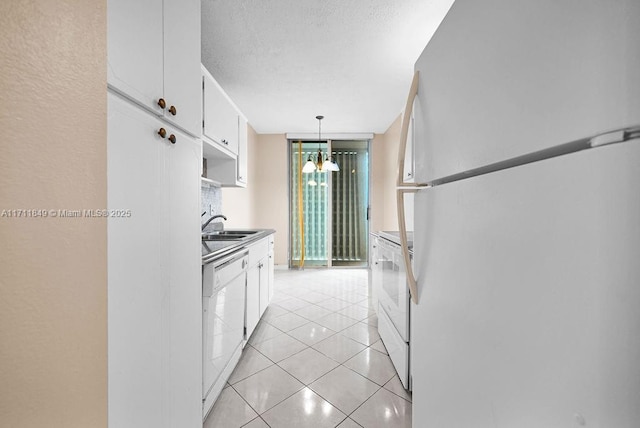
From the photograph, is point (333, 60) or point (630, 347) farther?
point (333, 60)

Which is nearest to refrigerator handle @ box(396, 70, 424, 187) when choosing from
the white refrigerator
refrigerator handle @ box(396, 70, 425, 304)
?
refrigerator handle @ box(396, 70, 425, 304)

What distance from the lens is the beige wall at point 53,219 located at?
410mm

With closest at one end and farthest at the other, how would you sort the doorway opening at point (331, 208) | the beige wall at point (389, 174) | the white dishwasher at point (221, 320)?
the white dishwasher at point (221, 320) < the beige wall at point (389, 174) < the doorway opening at point (331, 208)

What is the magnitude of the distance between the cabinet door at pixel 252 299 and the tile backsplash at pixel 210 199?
0.95 m

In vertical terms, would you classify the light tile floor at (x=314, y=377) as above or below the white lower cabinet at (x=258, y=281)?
below

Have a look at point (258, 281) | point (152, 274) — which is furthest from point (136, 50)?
point (258, 281)

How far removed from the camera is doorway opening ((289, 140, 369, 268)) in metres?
4.97

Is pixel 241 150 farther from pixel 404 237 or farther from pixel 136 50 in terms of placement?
pixel 404 237

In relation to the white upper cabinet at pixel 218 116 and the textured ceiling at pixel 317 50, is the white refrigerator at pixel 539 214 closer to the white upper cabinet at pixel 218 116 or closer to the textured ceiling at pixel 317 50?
the textured ceiling at pixel 317 50

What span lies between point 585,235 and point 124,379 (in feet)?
3.52

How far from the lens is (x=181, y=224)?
3.44ft

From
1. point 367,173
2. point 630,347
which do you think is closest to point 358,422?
point 630,347

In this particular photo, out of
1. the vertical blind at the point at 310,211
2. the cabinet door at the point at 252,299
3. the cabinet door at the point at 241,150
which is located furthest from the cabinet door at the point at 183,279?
the vertical blind at the point at 310,211

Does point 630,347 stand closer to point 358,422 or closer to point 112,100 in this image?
point 112,100
